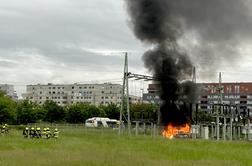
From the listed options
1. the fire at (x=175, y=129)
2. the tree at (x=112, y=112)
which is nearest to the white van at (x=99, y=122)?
the tree at (x=112, y=112)

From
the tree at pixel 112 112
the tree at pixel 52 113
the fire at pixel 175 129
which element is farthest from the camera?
the tree at pixel 112 112

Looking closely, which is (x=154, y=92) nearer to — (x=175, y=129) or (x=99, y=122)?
(x=175, y=129)

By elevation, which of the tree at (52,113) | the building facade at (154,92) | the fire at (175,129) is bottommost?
the fire at (175,129)

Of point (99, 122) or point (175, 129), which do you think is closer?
point (175, 129)

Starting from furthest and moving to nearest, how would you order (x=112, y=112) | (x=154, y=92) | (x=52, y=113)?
(x=112, y=112), (x=52, y=113), (x=154, y=92)

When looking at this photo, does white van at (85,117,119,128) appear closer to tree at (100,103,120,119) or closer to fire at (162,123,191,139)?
tree at (100,103,120,119)

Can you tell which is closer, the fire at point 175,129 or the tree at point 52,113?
the fire at point 175,129

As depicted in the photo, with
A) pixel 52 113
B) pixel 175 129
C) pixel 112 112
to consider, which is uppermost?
pixel 112 112

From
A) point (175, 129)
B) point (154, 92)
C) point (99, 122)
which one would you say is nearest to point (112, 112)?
point (99, 122)

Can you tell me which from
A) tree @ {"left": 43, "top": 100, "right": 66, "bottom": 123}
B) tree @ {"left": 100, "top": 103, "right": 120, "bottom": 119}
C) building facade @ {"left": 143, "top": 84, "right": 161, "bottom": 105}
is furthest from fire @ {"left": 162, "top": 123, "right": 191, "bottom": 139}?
tree @ {"left": 100, "top": 103, "right": 120, "bottom": 119}

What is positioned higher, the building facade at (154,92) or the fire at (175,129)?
the building facade at (154,92)

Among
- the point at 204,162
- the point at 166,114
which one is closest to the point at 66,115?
the point at 166,114

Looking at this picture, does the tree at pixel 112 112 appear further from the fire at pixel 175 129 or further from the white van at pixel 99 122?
the fire at pixel 175 129

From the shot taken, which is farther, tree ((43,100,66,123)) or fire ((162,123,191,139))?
tree ((43,100,66,123))
